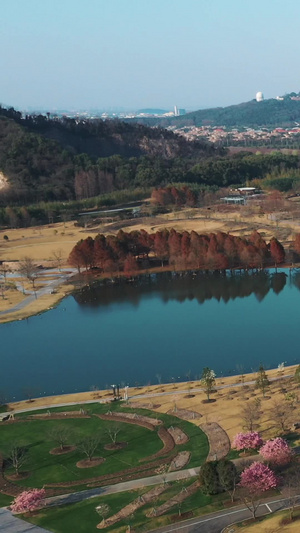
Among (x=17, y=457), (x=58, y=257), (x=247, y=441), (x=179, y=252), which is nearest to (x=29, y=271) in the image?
(x=58, y=257)

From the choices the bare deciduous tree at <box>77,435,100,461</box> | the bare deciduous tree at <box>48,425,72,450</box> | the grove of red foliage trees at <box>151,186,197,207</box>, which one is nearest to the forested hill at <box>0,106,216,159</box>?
the grove of red foliage trees at <box>151,186,197,207</box>

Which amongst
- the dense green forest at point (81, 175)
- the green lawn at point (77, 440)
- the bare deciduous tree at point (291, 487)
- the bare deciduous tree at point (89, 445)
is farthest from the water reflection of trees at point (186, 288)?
the dense green forest at point (81, 175)

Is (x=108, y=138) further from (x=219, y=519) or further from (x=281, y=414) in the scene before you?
(x=219, y=519)

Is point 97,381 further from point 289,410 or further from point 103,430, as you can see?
point 289,410

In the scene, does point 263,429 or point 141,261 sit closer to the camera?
point 263,429

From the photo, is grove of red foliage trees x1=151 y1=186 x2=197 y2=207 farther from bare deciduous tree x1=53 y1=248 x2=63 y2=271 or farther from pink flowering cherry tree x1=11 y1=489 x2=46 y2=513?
pink flowering cherry tree x1=11 y1=489 x2=46 y2=513

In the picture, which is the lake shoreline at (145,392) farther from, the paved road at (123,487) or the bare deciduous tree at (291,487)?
the bare deciduous tree at (291,487)

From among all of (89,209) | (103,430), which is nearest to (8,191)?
(89,209)
